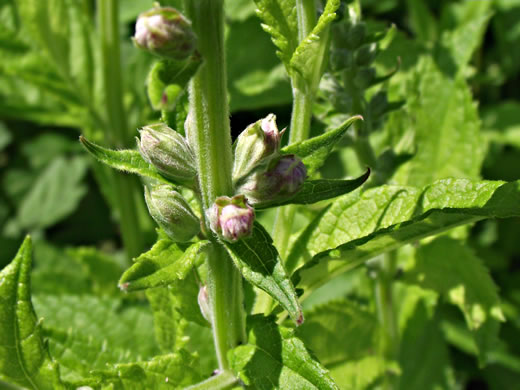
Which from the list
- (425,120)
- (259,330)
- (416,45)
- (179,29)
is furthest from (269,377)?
(416,45)

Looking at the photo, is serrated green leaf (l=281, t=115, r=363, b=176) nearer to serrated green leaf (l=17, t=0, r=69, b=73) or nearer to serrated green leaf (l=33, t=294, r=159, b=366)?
serrated green leaf (l=33, t=294, r=159, b=366)

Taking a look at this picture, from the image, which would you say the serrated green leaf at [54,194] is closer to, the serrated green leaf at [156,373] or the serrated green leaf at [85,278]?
the serrated green leaf at [85,278]

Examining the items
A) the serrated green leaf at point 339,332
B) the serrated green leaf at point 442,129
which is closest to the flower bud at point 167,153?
the serrated green leaf at point 339,332

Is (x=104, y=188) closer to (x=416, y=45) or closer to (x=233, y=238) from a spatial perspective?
(x=416, y=45)

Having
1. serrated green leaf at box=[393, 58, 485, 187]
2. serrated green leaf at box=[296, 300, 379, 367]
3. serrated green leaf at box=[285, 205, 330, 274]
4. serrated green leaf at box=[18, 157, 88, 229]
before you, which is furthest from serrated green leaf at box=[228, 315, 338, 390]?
serrated green leaf at box=[18, 157, 88, 229]

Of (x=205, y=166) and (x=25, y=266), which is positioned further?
(x=25, y=266)
